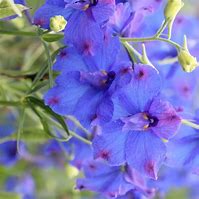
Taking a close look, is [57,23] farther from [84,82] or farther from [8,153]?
[8,153]

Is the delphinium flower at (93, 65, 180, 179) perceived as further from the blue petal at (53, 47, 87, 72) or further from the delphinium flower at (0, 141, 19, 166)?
the delphinium flower at (0, 141, 19, 166)

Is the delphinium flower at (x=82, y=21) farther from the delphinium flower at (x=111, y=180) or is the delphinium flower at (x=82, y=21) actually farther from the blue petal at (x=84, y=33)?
the delphinium flower at (x=111, y=180)

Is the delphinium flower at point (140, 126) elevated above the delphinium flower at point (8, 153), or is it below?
above

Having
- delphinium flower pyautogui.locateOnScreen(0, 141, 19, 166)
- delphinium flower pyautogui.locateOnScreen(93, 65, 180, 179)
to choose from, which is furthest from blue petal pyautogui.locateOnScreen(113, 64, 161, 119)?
delphinium flower pyautogui.locateOnScreen(0, 141, 19, 166)

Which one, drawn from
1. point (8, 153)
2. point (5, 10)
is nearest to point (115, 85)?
point (5, 10)

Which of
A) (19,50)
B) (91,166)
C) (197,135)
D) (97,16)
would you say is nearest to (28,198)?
(19,50)

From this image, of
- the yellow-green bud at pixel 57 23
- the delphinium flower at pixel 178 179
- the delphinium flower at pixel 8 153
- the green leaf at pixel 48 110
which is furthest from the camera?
the delphinium flower at pixel 178 179

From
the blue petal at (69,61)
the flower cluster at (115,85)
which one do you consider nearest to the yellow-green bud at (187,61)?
the flower cluster at (115,85)
